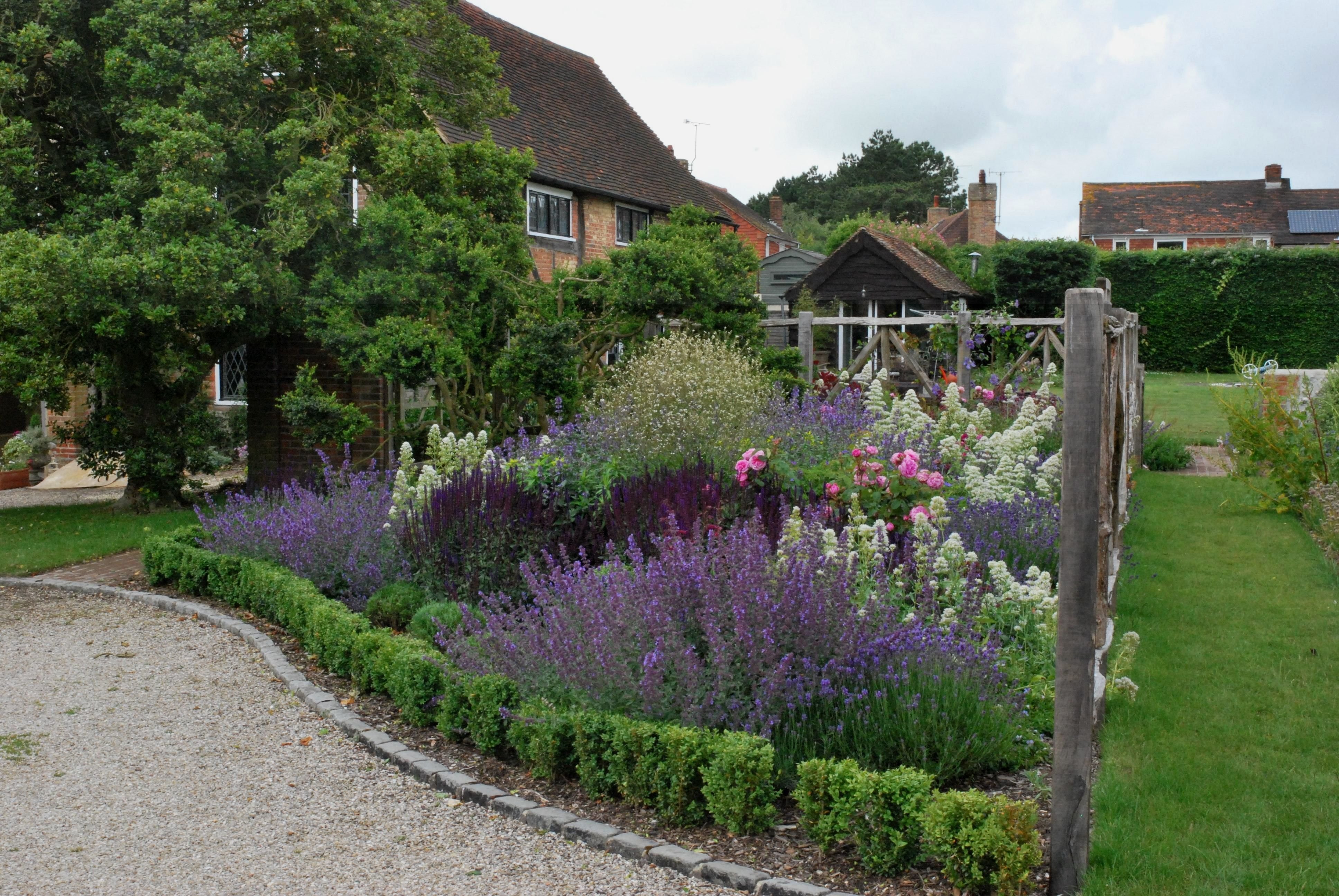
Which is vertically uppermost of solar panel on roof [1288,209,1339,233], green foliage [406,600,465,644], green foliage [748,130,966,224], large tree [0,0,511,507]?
green foliage [748,130,966,224]

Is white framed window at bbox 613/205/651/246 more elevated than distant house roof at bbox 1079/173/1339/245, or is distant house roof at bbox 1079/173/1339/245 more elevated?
distant house roof at bbox 1079/173/1339/245

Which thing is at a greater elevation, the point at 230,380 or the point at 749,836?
Answer: the point at 230,380

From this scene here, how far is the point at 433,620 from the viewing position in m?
5.98

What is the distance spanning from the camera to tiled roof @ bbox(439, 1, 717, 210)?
20.5m

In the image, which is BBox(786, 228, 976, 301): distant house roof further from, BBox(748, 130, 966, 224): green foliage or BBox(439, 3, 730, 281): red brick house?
BBox(748, 130, 966, 224): green foliage

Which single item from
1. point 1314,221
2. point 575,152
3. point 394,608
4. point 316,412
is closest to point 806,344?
point 316,412

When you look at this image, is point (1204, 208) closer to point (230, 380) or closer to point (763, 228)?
point (763, 228)

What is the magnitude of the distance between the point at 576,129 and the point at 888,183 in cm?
5368

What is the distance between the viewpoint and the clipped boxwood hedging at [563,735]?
12.7ft

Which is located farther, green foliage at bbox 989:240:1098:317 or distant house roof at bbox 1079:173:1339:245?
distant house roof at bbox 1079:173:1339:245

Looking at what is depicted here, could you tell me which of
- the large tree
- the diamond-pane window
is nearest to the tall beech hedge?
the diamond-pane window

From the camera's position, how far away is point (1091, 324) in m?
3.50

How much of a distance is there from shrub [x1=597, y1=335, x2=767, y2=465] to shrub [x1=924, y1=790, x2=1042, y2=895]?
410 cm

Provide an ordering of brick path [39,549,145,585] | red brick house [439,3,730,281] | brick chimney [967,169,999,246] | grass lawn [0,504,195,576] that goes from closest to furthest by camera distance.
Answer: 1. brick path [39,549,145,585]
2. grass lawn [0,504,195,576]
3. red brick house [439,3,730,281]
4. brick chimney [967,169,999,246]
